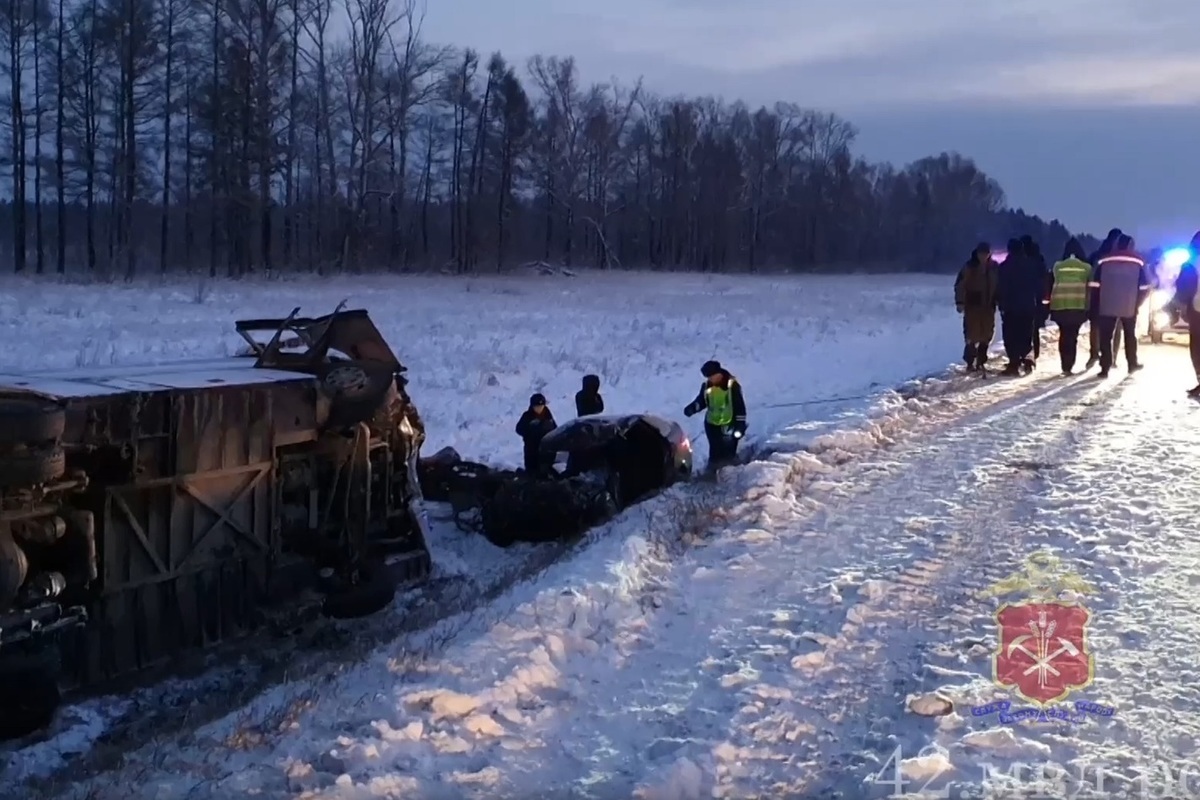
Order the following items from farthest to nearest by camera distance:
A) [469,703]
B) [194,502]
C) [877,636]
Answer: [194,502], [877,636], [469,703]

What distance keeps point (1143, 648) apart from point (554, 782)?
9.19 ft

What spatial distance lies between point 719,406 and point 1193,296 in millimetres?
6125

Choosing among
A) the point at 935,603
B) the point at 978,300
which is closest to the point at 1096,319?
the point at 978,300

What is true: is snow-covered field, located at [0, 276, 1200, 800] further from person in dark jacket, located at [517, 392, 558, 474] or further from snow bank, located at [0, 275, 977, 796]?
person in dark jacket, located at [517, 392, 558, 474]

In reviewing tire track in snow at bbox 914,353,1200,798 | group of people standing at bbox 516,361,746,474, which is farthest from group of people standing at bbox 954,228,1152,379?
group of people standing at bbox 516,361,746,474

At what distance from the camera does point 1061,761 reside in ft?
13.2

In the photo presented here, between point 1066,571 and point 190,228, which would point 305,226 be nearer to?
point 190,228

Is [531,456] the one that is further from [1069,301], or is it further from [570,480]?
[1069,301]

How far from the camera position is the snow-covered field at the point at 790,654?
4035mm

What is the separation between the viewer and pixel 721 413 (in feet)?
33.4

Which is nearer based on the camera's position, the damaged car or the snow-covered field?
the snow-covered field

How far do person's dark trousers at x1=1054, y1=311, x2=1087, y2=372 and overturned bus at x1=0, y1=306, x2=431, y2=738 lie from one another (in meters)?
9.49
